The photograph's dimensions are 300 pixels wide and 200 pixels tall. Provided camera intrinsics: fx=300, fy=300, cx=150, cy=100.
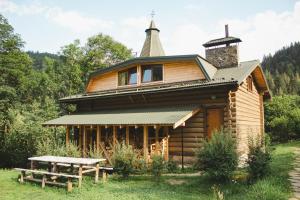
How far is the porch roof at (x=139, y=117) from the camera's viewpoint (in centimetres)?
1359

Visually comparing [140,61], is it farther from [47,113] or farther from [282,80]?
[282,80]

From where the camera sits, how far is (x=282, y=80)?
77375mm

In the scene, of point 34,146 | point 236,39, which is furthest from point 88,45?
point 236,39

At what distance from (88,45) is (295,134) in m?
27.2

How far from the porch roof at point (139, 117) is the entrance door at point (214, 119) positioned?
77 cm

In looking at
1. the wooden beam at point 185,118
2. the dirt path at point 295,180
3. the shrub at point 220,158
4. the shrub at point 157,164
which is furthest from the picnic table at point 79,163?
the dirt path at point 295,180

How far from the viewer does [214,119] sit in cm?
1505

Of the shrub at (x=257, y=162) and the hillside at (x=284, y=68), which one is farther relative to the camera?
the hillside at (x=284, y=68)

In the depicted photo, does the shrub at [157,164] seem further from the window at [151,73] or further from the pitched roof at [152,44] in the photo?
the pitched roof at [152,44]

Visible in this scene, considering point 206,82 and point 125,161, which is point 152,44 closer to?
point 206,82

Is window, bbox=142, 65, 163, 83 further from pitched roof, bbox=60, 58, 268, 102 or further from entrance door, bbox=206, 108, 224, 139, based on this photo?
entrance door, bbox=206, 108, 224, 139

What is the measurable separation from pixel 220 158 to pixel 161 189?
7.33 feet

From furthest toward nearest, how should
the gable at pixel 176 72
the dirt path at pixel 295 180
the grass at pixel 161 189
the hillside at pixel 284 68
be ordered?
the hillside at pixel 284 68
the gable at pixel 176 72
the grass at pixel 161 189
the dirt path at pixel 295 180

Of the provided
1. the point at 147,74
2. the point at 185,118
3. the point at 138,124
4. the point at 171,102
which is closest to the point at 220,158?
the point at 185,118
